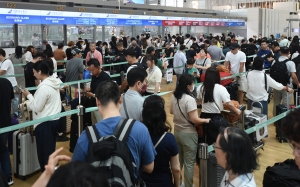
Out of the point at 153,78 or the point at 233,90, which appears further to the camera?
the point at 233,90

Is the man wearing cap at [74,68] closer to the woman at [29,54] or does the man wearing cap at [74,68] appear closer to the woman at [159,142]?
the woman at [29,54]

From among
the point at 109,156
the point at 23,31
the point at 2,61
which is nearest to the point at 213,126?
the point at 109,156

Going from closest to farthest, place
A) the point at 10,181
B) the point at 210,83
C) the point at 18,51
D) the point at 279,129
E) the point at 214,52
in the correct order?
the point at 210,83 < the point at 10,181 < the point at 279,129 < the point at 18,51 < the point at 214,52

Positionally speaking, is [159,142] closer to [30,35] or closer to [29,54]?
[29,54]

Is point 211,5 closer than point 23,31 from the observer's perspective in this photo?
No

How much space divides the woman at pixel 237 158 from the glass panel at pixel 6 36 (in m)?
9.98

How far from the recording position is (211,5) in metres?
26.7

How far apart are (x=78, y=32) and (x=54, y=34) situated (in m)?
1.29

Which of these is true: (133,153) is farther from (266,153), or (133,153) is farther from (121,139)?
(266,153)

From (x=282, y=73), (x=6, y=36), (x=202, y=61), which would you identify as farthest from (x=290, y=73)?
(x=6, y=36)

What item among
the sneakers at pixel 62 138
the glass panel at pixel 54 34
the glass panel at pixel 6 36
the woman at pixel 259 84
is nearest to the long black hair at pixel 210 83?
the woman at pixel 259 84

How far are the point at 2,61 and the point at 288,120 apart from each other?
19.7 ft

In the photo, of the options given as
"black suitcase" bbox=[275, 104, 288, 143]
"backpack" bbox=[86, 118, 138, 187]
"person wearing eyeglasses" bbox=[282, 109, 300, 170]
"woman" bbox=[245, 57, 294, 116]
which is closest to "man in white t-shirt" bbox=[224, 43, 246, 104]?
"black suitcase" bbox=[275, 104, 288, 143]

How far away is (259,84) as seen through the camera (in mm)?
5441
